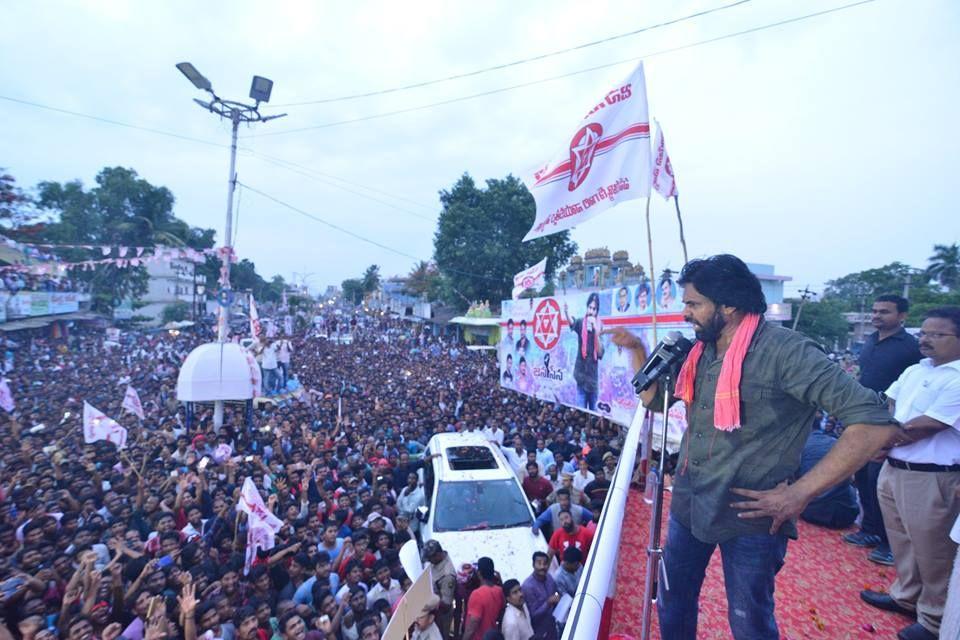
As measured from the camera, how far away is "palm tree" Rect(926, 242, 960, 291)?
38250mm

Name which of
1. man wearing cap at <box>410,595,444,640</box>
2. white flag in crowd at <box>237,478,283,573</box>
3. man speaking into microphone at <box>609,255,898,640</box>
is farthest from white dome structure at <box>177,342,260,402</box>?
man speaking into microphone at <box>609,255,898,640</box>

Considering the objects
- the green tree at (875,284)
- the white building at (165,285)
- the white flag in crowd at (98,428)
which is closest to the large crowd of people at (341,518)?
the white flag in crowd at (98,428)

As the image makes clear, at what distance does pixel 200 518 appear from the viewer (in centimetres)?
626

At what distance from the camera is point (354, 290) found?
9956cm

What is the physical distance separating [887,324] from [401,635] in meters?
3.89

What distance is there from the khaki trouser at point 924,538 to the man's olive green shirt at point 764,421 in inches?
60.6

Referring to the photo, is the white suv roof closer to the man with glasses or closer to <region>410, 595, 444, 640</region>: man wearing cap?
<region>410, 595, 444, 640</region>: man wearing cap

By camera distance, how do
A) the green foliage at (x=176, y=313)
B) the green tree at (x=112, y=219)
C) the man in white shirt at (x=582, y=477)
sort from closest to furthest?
1. the man in white shirt at (x=582, y=477)
2. the green tree at (x=112, y=219)
3. the green foliage at (x=176, y=313)

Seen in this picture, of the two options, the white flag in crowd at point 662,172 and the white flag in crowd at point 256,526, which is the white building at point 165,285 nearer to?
the white flag in crowd at point 256,526

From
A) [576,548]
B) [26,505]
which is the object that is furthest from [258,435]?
[576,548]

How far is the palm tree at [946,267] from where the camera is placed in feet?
125

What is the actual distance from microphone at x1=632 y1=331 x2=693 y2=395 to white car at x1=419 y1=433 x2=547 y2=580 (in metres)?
4.01

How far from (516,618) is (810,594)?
2.33 meters

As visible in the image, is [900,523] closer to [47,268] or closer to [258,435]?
[258,435]
